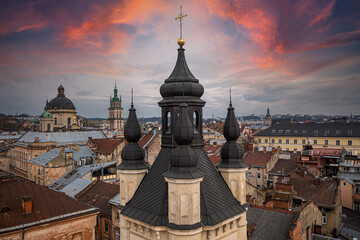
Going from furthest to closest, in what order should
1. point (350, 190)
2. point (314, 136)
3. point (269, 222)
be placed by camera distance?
point (314, 136), point (350, 190), point (269, 222)

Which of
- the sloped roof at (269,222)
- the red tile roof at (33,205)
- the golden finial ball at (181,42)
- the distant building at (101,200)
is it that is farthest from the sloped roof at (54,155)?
the golden finial ball at (181,42)

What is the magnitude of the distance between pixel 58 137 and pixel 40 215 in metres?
78.3

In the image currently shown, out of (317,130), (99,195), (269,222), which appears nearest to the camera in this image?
(269,222)

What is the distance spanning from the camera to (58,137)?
303ft

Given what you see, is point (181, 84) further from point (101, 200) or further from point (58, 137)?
point (58, 137)

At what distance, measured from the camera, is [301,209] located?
22.4 m

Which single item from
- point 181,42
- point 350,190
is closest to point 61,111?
point 350,190

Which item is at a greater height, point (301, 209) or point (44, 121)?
point (44, 121)

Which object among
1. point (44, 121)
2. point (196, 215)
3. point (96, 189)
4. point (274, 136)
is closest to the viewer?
point (196, 215)

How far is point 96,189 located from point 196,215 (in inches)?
1205

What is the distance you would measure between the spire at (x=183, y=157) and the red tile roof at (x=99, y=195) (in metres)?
25.0

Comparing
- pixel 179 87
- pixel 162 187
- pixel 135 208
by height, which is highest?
pixel 179 87

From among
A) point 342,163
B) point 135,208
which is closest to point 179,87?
point 135,208

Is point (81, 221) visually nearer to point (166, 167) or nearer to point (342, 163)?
point (166, 167)
